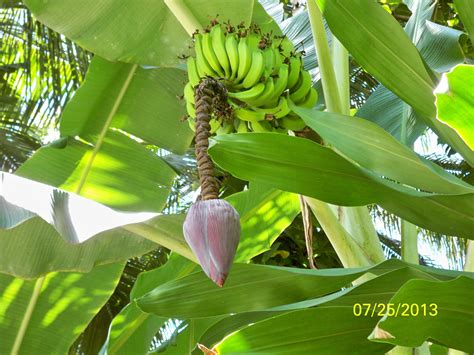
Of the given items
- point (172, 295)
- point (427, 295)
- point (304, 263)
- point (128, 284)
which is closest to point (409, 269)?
point (427, 295)

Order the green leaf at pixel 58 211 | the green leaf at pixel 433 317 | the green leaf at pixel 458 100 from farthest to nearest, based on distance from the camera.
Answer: the green leaf at pixel 58 211
the green leaf at pixel 433 317
the green leaf at pixel 458 100

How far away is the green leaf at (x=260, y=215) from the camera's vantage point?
1669 millimetres

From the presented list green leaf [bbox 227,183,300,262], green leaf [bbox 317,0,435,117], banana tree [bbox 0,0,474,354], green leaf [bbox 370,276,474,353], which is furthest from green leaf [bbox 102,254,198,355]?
green leaf [bbox 370,276,474,353]

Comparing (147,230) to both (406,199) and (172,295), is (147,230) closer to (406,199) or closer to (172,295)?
(172,295)

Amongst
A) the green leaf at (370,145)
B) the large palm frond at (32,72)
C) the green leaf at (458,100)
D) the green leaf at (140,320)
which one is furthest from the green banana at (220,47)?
the large palm frond at (32,72)

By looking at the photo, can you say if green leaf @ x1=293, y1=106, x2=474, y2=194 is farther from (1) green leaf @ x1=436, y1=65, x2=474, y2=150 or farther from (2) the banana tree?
(1) green leaf @ x1=436, y1=65, x2=474, y2=150

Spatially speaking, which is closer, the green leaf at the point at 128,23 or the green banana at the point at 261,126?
the green banana at the point at 261,126

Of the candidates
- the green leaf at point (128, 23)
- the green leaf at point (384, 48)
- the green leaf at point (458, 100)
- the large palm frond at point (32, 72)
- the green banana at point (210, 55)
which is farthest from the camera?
the large palm frond at point (32, 72)

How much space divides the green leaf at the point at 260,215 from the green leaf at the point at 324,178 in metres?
0.62

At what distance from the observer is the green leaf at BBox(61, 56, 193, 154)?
1.75m

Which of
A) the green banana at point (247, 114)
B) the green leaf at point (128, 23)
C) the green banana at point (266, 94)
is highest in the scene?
the green leaf at point (128, 23)

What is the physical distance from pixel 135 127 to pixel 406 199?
3.12ft

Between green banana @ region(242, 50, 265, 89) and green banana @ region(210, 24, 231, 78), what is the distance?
2.1 inches

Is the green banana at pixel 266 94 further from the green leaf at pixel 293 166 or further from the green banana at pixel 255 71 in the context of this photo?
the green leaf at pixel 293 166
